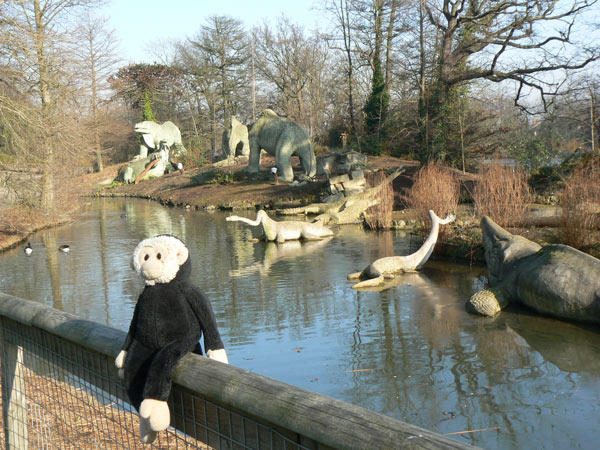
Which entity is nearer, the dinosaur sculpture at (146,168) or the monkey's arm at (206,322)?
the monkey's arm at (206,322)

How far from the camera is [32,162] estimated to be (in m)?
18.5

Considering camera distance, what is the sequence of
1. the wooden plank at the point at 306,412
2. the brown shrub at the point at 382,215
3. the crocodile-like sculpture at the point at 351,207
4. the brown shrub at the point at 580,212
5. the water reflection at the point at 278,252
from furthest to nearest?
the crocodile-like sculpture at the point at 351,207
the brown shrub at the point at 382,215
the water reflection at the point at 278,252
the brown shrub at the point at 580,212
the wooden plank at the point at 306,412

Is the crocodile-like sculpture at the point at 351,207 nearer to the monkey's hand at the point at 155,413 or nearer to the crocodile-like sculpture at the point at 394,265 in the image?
the crocodile-like sculpture at the point at 394,265

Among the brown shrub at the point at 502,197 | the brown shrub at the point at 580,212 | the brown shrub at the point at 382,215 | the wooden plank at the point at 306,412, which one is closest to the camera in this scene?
the wooden plank at the point at 306,412

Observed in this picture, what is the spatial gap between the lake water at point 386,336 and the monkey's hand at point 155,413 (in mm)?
3959

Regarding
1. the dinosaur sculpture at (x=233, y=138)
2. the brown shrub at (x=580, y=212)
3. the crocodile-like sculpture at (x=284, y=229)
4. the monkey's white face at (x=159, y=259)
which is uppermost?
the dinosaur sculpture at (x=233, y=138)

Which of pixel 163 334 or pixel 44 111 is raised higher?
pixel 44 111

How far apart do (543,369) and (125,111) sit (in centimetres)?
5927

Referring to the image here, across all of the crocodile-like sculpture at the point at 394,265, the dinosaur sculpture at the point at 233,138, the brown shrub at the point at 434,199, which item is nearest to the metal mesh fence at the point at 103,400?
the crocodile-like sculpture at the point at 394,265

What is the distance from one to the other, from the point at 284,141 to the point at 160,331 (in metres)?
26.4

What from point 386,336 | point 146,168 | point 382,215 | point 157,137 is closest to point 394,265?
point 386,336

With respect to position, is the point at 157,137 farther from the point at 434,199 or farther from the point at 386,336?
the point at 386,336

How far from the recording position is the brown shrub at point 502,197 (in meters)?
13.2

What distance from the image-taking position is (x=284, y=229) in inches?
Result: 687
